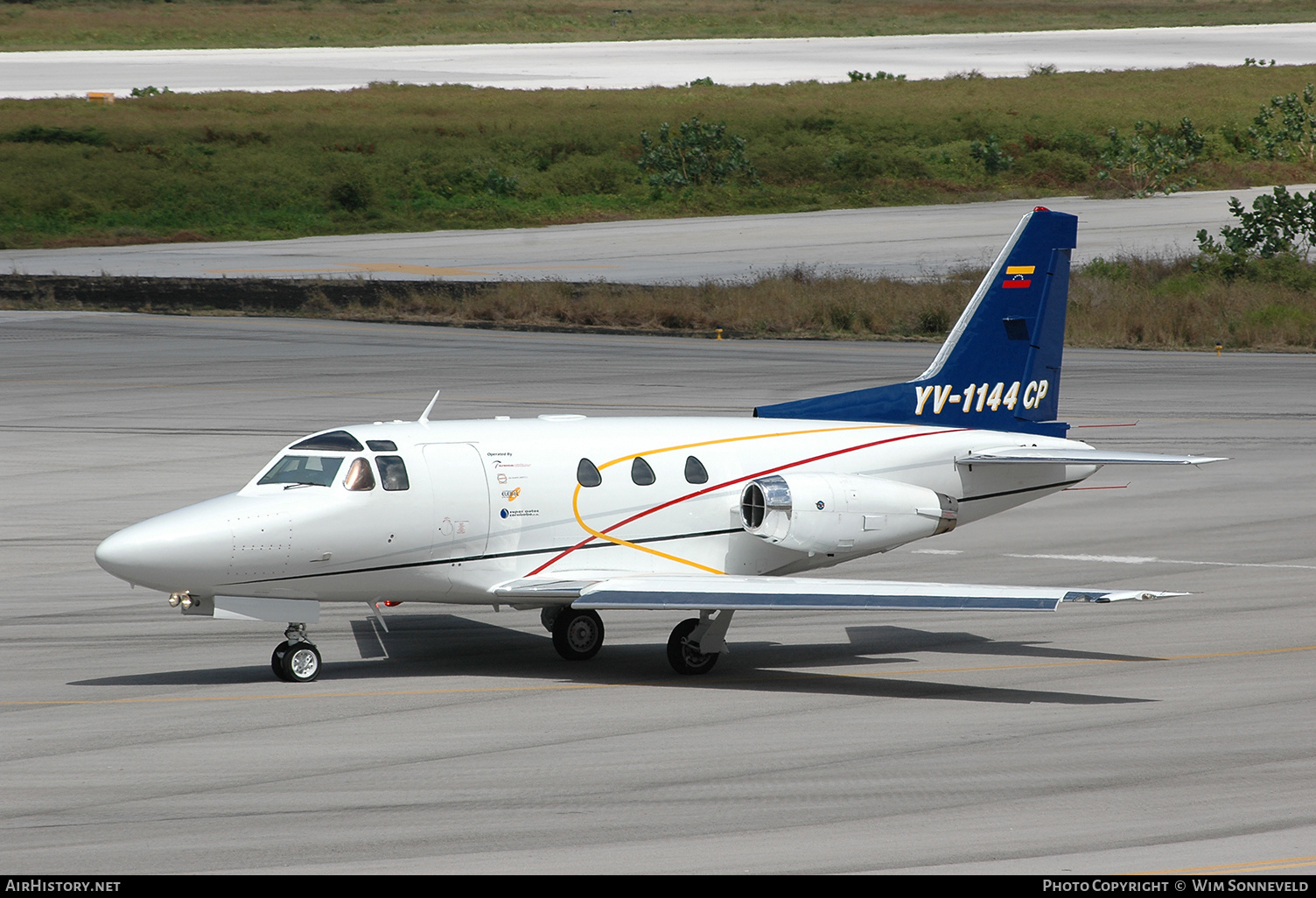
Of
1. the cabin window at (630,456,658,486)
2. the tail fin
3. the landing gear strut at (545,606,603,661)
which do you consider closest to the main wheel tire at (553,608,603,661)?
the landing gear strut at (545,606,603,661)

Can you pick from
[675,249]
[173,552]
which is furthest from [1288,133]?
[173,552]

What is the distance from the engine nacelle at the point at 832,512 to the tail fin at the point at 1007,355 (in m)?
1.93

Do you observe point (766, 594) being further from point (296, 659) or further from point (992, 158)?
point (992, 158)

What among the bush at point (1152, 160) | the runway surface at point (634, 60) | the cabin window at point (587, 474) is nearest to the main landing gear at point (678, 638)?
the cabin window at point (587, 474)

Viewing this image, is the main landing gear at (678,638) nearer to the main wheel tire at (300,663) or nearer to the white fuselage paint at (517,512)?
the white fuselage paint at (517,512)

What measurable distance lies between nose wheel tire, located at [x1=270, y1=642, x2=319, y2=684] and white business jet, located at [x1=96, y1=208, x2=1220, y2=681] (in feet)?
0.07

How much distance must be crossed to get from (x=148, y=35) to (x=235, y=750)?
16964 cm

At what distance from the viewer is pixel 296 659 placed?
1775 centimetres

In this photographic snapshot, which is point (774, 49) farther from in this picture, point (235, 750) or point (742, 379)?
point (235, 750)

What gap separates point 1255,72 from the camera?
133375 millimetres

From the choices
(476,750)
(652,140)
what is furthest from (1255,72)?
(476,750)

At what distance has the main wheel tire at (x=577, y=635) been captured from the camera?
63.3 ft

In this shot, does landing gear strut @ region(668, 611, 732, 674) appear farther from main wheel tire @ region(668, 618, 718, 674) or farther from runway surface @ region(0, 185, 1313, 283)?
runway surface @ region(0, 185, 1313, 283)

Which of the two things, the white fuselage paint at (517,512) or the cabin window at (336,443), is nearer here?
the white fuselage paint at (517,512)
